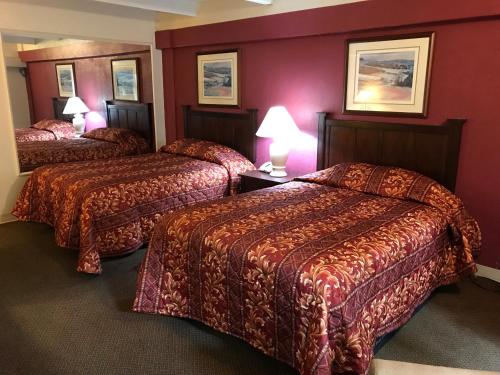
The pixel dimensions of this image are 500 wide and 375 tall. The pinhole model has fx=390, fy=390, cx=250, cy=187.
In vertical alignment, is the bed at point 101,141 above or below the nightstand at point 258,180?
above

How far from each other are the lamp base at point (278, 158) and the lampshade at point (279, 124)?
0.37ft

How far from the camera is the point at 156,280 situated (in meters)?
2.38

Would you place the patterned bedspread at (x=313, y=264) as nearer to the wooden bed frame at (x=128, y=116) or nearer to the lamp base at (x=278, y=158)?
the lamp base at (x=278, y=158)

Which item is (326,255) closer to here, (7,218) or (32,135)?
(7,218)

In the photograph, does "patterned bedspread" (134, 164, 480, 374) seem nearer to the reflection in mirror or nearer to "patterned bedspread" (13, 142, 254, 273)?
"patterned bedspread" (13, 142, 254, 273)

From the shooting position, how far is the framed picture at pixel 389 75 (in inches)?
116

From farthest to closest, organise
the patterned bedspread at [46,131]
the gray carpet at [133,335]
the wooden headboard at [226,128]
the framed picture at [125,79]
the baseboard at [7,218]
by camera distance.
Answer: the framed picture at [125,79] < the patterned bedspread at [46,131] < the wooden headboard at [226,128] < the baseboard at [7,218] < the gray carpet at [133,335]

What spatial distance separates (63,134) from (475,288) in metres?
4.75

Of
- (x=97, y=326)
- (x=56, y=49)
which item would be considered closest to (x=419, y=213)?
(x=97, y=326)

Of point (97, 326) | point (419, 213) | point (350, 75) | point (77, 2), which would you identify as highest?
point (77, 2)

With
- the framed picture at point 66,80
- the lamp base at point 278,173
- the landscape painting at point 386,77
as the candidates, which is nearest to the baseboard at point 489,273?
the landscape painting at point 386,77

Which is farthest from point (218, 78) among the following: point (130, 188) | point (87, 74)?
point (87, 74)

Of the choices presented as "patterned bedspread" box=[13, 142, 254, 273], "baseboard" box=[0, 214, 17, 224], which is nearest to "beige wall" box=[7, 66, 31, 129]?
"baseboard" box=[0, 214, 17, 224]

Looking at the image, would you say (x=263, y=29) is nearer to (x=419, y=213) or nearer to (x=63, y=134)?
(x=419, y=213)
